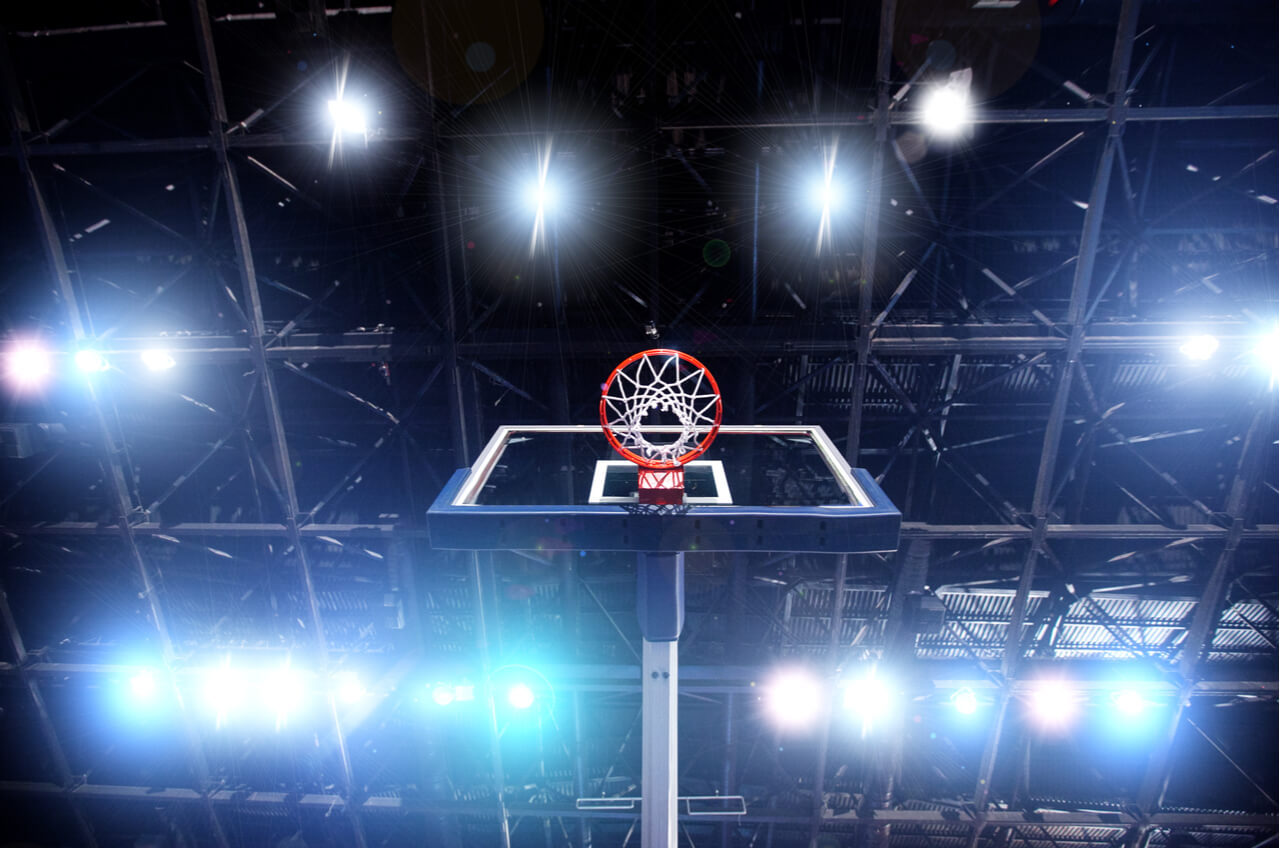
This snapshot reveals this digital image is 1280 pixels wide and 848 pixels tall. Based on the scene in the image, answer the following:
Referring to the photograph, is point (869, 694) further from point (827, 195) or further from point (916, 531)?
point (827, 195)

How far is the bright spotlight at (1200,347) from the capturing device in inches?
231

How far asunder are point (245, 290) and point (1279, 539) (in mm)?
11031

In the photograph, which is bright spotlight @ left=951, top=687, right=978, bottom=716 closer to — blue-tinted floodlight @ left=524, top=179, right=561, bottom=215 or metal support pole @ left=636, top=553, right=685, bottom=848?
metal support pole @ left=636, top=553, right=685, bottom=848

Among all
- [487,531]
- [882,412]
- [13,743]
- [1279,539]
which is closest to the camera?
[487,531]

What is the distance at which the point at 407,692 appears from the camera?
286 inches

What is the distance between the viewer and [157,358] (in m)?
6.40

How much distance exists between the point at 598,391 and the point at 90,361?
5.27 metres

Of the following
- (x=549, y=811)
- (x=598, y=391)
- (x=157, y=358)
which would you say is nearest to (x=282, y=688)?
(x=549, y=811)

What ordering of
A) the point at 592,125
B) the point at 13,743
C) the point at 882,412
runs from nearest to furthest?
the point at 592,125, the point at 882,412, the point at 13,743

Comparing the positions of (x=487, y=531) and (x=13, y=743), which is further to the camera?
(x=13, y=743)

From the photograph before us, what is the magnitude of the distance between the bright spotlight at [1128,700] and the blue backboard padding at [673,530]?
5786 mm

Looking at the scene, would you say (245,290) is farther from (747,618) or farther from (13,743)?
(13,743)

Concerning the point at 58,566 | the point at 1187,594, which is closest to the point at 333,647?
the point at 58,566

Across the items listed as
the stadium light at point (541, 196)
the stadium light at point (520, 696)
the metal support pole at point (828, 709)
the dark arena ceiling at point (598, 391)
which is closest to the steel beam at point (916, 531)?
the dark arena ceiling at point (598, 391)
